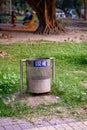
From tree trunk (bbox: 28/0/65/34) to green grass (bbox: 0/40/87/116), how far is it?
6.10 m

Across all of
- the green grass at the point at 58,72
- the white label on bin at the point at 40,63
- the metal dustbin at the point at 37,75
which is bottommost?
the green grass at the point at 58,72

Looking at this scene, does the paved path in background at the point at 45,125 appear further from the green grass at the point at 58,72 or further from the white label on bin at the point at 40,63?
the white label on bin at the point at 40,63

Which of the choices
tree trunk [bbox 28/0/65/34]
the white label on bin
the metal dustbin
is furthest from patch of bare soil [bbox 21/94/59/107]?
tree trunk [bbox 28/0/65/34]

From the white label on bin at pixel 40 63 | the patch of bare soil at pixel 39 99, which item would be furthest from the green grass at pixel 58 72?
the white label on bin at pixel 40 63

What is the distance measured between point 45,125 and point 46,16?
1709 cm

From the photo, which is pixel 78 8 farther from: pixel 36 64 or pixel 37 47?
pixel 36 64

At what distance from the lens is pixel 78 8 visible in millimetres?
57062

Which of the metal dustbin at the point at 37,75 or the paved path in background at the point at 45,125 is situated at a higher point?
the metal dustbin at the point at 37,75

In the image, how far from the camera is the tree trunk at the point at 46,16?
21648mm

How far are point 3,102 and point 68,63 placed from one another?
504 cm

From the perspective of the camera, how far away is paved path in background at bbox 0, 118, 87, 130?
17.0ft

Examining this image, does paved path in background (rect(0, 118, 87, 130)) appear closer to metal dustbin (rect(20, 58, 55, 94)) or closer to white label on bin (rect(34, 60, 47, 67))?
metal dustbin (rect(20, 58, 55, 94))

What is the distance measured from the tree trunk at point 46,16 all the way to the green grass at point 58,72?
6098 millimetres

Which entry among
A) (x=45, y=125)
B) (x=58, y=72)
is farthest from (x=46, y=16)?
(x=45, y=125)
